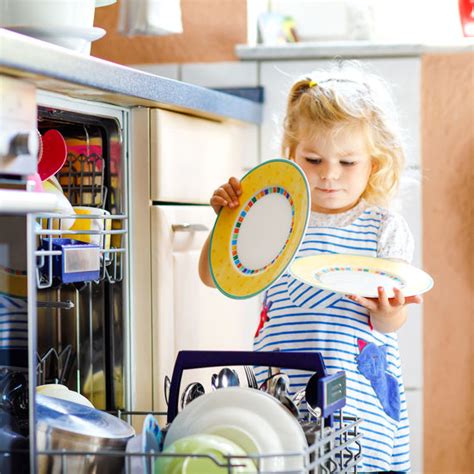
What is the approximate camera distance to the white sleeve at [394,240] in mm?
1654

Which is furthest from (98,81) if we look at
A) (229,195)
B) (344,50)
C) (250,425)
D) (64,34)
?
(344,50)

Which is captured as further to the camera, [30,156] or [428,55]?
[428,55]

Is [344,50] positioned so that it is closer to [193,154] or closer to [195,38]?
[195,38]

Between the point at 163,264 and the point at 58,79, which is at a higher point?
the point at 58,79

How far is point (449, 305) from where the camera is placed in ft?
6.87

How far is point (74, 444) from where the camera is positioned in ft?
4.02

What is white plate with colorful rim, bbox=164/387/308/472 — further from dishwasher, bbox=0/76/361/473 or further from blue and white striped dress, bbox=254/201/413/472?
blue and white striped dress, bbox=254/201/413/472

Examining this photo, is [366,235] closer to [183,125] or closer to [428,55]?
[183,125]

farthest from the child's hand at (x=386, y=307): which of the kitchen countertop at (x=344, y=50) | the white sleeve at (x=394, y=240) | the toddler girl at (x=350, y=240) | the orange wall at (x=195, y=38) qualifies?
the orange wall at (x=195, y=38)

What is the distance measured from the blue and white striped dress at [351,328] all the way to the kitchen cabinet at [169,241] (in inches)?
6.6

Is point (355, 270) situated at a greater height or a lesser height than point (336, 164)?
lesser

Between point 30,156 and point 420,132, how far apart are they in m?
1.10

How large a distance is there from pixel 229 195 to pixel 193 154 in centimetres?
28

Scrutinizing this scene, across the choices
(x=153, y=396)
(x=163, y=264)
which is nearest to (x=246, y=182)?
(x=163, y=264)
